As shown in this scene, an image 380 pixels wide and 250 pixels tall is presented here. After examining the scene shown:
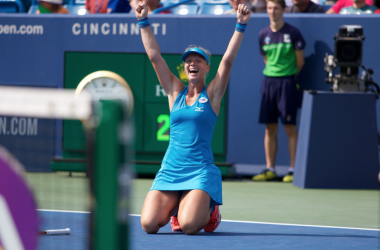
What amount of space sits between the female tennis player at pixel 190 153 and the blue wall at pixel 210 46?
4.52 metres

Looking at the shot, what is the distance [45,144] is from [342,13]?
8.06 meters

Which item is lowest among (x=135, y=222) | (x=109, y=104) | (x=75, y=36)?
(x=135, y=222)

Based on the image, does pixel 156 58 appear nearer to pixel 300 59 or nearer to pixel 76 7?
pixel 300 59

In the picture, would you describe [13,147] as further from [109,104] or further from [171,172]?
[171,172]

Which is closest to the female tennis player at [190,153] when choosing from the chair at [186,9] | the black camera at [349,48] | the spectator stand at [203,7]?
the black camera at [349,48]

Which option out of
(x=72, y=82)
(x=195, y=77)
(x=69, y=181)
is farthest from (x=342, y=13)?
(x=69, y=181)

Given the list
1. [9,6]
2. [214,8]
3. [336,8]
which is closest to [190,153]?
[336,8]

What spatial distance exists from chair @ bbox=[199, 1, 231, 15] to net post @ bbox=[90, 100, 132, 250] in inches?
379

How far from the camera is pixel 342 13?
980 centimetres

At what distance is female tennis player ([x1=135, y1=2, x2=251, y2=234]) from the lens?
5094mm

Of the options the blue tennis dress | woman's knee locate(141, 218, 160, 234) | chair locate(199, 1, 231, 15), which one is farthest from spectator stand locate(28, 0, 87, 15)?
woman's knee locate(141, 218, 160, 234)

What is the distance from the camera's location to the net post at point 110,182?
197cm

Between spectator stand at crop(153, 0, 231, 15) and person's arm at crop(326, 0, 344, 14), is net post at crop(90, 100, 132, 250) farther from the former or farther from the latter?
spectator stand at crop(153, 0, 231, 15)

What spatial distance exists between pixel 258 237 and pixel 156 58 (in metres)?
1.64
